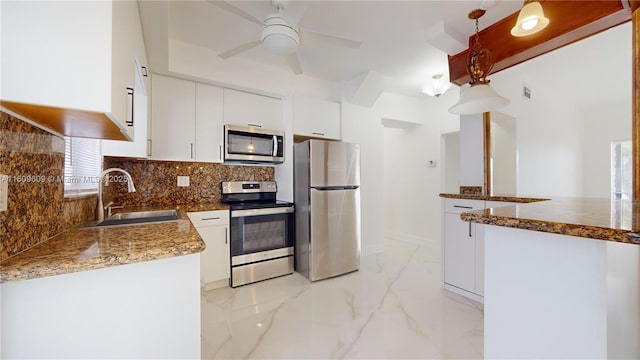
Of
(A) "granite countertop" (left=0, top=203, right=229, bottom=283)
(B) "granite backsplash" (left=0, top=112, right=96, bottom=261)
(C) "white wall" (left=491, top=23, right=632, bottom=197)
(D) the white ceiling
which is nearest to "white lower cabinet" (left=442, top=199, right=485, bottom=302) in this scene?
(C) "white wall" (left=491, top=23, right=632, bottom=197)

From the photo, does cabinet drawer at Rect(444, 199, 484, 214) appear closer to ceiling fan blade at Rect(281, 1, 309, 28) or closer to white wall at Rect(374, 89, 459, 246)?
white wall at Rect(374, 89, 459, 246)

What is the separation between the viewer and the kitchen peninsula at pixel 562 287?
0.82m

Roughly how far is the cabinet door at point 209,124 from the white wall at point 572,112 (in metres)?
2.98

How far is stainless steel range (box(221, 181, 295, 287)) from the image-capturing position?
266 centimetres

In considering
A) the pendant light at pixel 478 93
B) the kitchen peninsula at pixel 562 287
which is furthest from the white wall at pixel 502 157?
the kitchen peninsula at pixel 562 287

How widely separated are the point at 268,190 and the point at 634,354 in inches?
121

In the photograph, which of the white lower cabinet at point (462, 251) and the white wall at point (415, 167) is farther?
the white wall at point (415, 167)

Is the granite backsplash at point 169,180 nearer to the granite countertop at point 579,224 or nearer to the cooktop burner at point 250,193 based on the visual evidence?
the cooktop burner at point 250,193

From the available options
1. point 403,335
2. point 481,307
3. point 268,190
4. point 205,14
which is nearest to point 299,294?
point 403,335

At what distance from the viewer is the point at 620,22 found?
172 centimetres

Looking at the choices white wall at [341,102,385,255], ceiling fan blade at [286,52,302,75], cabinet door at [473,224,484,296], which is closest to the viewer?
ceiling fan blade at [286,52,302,75]

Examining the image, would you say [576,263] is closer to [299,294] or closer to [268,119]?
[299,294]

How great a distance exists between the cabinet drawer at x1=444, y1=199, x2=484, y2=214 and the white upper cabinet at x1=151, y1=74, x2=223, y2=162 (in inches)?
97.4

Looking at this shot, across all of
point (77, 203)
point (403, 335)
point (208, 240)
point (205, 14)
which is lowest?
point (403, 335)
